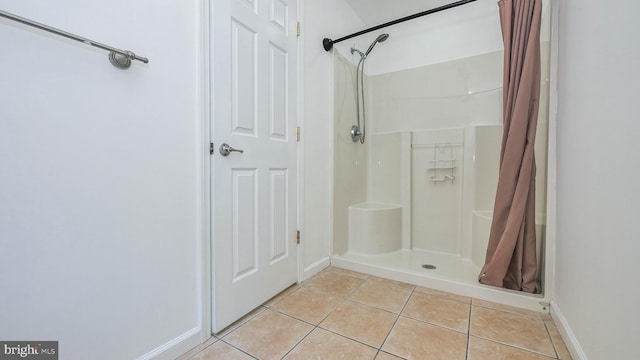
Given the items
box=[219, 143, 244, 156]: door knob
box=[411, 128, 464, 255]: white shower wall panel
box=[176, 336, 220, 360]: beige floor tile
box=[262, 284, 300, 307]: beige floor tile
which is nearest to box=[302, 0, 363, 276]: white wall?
box=[262, 284, 300, 307]: beige floor tile

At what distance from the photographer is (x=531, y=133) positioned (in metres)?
1.51

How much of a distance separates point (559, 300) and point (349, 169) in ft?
5.50

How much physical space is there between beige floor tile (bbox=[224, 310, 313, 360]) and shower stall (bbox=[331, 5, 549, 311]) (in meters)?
0.85

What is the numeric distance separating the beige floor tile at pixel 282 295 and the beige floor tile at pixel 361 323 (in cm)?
37

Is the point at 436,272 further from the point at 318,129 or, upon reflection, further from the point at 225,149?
the point at 225,149

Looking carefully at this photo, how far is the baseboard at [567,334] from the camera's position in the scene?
43.3 inches

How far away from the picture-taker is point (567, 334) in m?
1.22

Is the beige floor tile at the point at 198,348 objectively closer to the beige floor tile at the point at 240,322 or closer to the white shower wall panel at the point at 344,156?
the beige floor tile at the point at 240,322

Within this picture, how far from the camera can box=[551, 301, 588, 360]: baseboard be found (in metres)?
1.10

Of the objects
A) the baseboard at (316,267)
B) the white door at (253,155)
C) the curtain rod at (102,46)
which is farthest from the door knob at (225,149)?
the baseboard at (316,267)

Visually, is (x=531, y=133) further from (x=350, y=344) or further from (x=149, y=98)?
(x=149, y=98)

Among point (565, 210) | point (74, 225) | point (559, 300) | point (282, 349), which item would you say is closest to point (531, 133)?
point (565, 210)

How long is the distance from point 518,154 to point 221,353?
6.24ft

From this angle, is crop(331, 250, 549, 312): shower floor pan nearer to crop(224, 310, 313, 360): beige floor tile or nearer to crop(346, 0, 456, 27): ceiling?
crop(224, 310, 313, 360): beige floor tile
